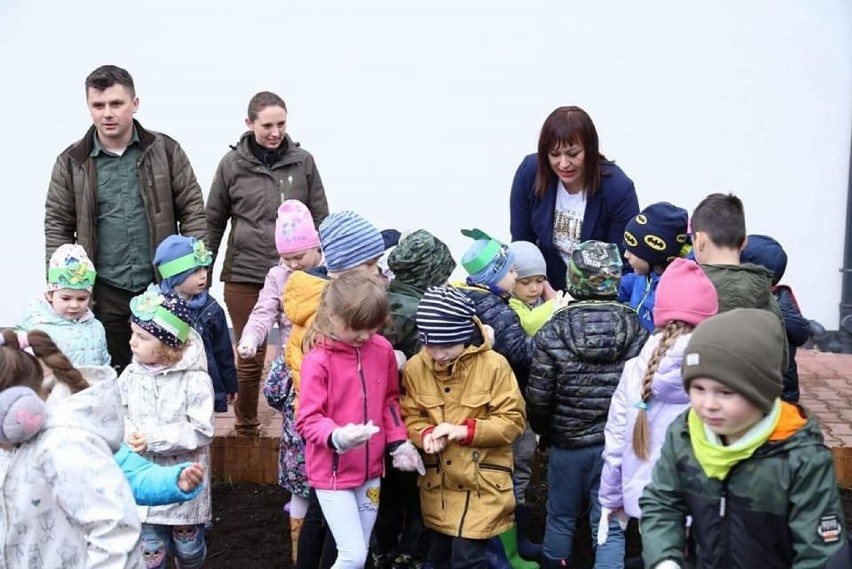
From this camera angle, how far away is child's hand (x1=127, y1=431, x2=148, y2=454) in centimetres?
431

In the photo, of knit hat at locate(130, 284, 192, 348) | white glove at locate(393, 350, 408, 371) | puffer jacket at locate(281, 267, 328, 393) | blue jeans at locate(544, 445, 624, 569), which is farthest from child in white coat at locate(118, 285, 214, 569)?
blue jeans at locate(544, 445, 624, 569)

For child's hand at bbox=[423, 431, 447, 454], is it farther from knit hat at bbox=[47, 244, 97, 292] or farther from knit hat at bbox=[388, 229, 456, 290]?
knit hat at bbox=[47, 244, 97, 292]

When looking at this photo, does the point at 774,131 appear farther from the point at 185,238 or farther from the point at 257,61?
the point at 185,238

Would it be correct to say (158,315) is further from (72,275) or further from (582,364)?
(582,364)

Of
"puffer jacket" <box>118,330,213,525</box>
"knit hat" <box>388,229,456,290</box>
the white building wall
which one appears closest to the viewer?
"puffer jacket" <box>118,330,213,525</box>

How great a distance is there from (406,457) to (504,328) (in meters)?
0.70

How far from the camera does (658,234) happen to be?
4887 millimetres

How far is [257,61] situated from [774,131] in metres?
3.44

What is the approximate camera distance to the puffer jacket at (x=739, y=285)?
4109 millimetres

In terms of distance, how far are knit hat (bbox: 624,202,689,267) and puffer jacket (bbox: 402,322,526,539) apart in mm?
903

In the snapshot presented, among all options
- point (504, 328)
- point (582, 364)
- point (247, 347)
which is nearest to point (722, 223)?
point (582, 364)

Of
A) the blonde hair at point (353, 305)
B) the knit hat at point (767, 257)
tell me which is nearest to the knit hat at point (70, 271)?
the blonde hair at point (353, 305)

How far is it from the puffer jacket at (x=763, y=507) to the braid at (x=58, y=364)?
1612mm

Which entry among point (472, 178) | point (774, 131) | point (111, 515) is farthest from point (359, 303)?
point (774, 131)
